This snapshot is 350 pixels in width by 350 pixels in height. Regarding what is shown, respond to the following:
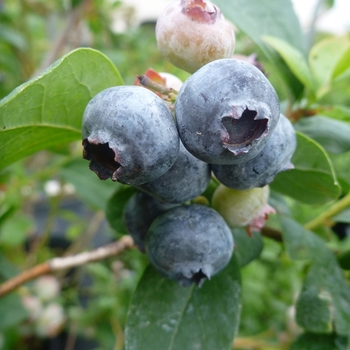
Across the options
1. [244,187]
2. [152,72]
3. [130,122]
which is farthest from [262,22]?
[130,122]

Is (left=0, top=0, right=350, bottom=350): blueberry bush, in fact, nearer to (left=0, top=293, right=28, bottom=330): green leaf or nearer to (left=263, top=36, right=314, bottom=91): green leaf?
(left=263, top=36, right=314, bottom=91): green leaf

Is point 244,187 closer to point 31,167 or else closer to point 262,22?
point 262,22

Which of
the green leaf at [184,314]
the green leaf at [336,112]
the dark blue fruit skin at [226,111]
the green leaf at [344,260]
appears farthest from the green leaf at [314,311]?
the dark blue fruit skin at [226,111]

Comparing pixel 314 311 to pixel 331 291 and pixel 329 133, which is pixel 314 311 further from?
pixel 329 133

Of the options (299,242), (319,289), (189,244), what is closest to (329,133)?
(299,242)

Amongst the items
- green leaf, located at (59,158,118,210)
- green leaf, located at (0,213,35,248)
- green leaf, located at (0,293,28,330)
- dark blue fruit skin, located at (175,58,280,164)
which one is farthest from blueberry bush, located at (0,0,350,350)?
green leaf, located at (0,213,35,248)

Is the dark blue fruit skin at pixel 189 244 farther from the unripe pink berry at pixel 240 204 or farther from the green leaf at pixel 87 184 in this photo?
the green leaf at pixel 87 184

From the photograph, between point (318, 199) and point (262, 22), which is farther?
point (262, 22)
